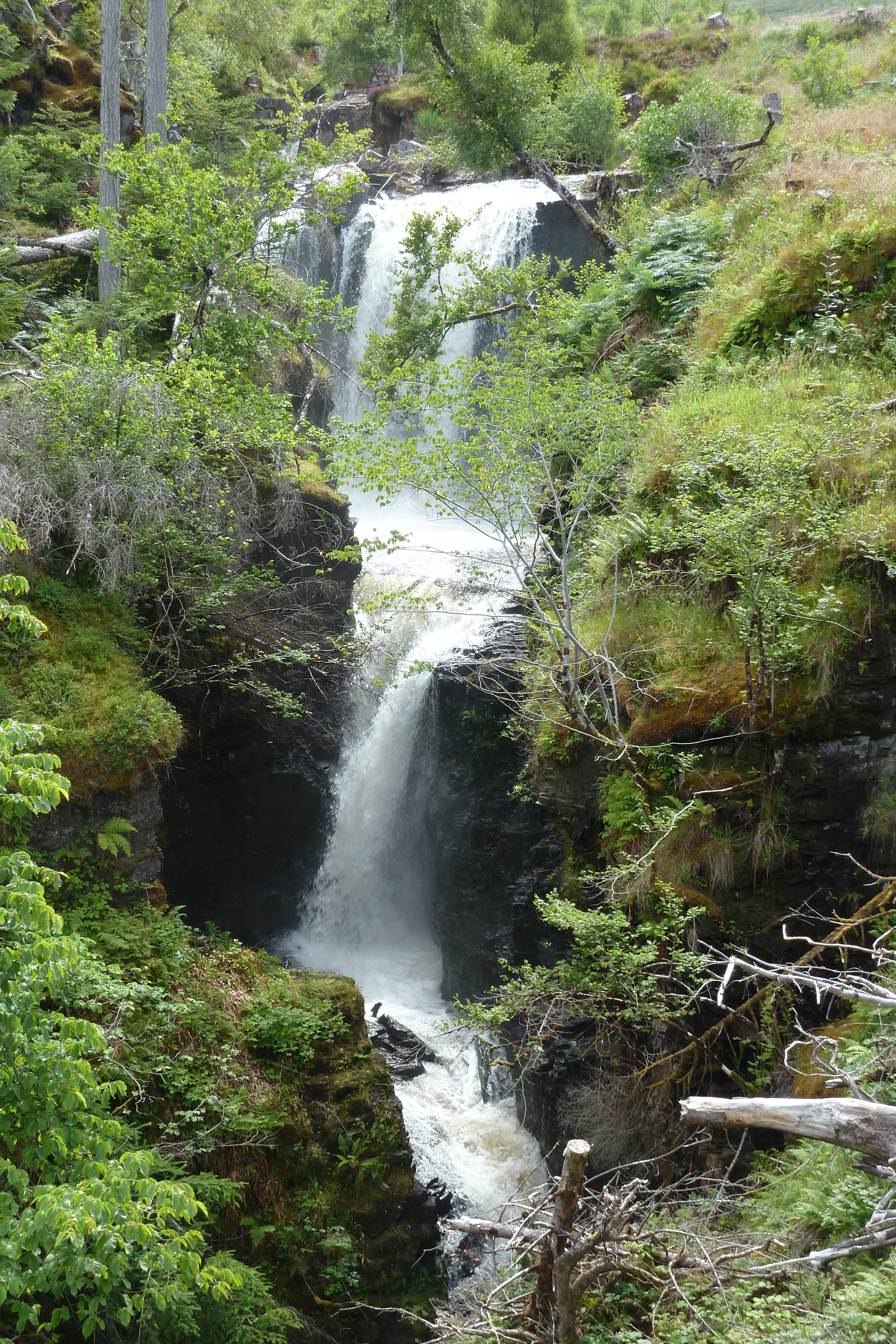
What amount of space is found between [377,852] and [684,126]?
13719mm

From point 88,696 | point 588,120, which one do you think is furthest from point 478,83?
point 88,696

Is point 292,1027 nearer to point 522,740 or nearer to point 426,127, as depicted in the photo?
point 522,740

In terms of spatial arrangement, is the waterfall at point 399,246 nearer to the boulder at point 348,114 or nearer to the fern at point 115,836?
the boulder at point 348,114

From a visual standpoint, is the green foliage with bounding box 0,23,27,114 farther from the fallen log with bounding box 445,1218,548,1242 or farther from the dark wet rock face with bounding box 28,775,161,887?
the fallen log with bounding box 445,1218,548,1242

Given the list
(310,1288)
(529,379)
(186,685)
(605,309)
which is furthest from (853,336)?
(310,1288)

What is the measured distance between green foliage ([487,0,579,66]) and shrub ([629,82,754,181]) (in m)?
10.5

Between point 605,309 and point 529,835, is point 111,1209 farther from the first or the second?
point 605,309

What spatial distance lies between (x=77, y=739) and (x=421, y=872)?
7.88m

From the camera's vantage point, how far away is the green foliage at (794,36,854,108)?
52.9ft

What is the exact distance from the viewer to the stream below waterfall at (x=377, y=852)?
10.5 m

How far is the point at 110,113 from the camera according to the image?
1170 cm

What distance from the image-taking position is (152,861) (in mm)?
7336

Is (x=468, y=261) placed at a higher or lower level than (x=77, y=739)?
higher

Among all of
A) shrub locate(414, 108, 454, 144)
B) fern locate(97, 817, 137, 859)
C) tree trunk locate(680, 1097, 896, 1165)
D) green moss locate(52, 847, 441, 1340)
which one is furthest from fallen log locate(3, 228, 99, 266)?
shrub locate(414, 108, 454, 144)
